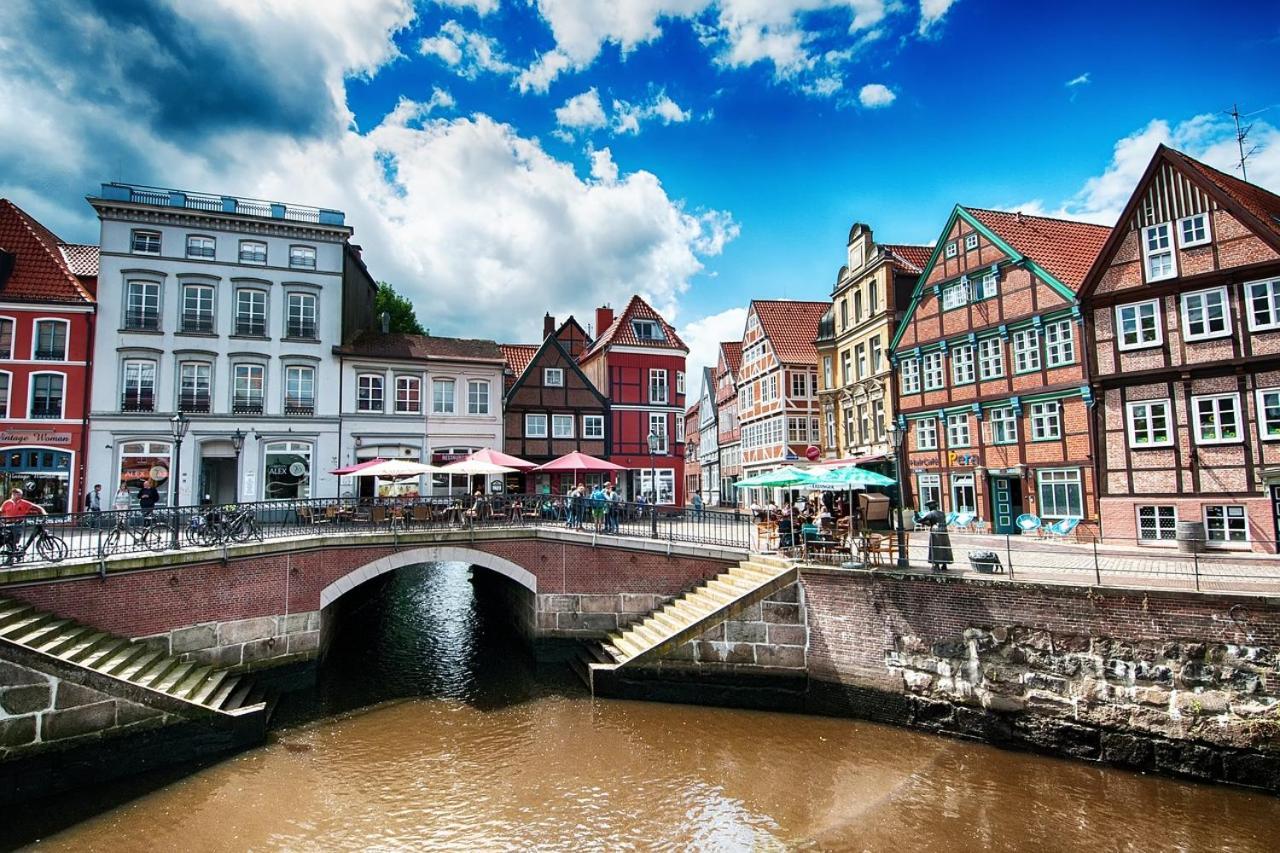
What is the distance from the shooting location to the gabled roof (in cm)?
3634

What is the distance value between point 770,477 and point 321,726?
38.6 ft

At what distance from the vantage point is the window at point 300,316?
91.2 feet

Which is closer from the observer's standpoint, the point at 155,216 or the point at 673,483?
the point at 155,216

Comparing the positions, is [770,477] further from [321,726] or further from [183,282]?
[183,282]

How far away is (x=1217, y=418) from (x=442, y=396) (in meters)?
28.0

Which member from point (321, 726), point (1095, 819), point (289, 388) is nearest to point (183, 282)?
point (289, 388)

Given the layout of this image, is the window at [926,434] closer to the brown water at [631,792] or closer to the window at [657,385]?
the window at [657,385]

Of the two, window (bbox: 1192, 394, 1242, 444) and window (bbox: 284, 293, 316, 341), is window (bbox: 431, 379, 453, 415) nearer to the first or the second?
window (bbox: 284, 293, 316, 341)

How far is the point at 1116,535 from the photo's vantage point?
65.9 feet

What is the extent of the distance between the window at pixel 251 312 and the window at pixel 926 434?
28.1 metres

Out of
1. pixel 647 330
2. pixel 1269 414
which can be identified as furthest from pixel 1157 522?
pixel 647 330

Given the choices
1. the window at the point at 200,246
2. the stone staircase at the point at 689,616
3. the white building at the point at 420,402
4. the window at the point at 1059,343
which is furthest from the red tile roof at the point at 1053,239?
the window at the point at 200,246

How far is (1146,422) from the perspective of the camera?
19.8 m

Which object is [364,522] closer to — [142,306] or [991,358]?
[142,306]
